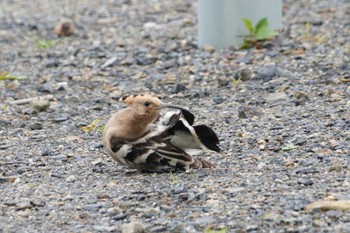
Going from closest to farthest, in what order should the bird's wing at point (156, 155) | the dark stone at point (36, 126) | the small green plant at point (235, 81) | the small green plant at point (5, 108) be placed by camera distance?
the bird's wing at point (156, 155), the dark stone at point (36, 126), the small green plant at point (5, 108), the small green plant at point (235, 81)

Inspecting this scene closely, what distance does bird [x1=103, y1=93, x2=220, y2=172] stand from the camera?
684 cm

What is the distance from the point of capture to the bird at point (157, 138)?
269 inches

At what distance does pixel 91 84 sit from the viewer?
10469mm

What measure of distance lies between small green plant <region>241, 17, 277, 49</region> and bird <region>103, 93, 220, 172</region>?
13.0 feet

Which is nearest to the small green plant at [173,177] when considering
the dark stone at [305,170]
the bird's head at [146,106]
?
the bird's head at [146,106]

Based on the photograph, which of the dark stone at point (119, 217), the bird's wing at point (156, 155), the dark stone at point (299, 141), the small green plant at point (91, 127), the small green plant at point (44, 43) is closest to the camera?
the dark stone at point (119, 217)

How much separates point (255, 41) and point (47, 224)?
541 centimetres

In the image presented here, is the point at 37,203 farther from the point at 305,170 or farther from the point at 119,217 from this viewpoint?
the point at 305,170

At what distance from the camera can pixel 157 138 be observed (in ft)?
22.6

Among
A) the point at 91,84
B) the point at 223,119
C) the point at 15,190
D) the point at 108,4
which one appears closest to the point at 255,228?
the point at 15,190

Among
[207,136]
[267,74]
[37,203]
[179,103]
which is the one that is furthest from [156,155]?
[267,74]

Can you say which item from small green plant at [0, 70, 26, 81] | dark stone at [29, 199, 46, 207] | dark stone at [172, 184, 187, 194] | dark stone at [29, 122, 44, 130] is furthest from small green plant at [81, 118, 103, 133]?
dark stone at [172, 184, 187, 194]

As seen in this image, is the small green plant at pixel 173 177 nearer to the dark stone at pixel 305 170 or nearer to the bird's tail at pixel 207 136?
the bird's tail at pixel 207 136

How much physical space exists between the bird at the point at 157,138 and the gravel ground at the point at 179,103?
104 mm
